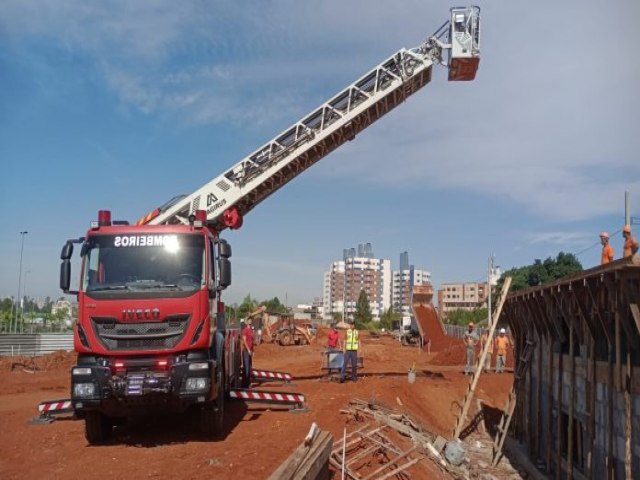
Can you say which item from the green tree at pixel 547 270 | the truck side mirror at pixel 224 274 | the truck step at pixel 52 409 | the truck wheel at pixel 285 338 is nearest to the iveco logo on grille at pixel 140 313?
the truck side mirror at pixel 224 274

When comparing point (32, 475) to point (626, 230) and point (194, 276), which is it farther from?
point (626, 230)

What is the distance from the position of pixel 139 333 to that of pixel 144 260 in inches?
45.3

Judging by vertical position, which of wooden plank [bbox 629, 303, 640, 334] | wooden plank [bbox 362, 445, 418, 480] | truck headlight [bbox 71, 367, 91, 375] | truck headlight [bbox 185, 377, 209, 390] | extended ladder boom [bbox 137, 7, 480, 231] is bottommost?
wooden plank [bbox 362, 445, 418, 480]

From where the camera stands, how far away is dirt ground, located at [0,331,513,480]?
7891mm

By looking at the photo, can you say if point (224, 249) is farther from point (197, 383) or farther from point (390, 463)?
point (390, 463)

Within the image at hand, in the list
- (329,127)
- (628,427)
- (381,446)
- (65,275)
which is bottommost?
(381,446)

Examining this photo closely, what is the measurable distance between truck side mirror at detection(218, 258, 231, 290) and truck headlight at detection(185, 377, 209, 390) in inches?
60.0

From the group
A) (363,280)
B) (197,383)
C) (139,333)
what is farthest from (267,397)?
(363,280)

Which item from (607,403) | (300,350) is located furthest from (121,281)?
(300,350)

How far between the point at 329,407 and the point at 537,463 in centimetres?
497

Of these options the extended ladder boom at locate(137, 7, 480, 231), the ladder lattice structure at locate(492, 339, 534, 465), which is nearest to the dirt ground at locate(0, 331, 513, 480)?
the ladder lattice structure at locate(492, 339, 534, 465)

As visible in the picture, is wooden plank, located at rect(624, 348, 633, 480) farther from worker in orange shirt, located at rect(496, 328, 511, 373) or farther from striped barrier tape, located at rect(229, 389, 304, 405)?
worker in orange shirt, located at rect(496, 328, 511, 373)

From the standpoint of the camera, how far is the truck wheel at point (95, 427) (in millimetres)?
9281

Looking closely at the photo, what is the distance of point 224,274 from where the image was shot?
30.9 ft
